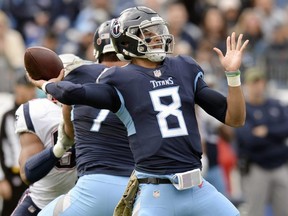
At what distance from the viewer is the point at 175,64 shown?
5.74 m

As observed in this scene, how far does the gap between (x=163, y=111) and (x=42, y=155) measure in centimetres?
113

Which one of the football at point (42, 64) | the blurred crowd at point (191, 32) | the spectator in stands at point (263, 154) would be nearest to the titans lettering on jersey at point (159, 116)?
the football at point (42, 64)

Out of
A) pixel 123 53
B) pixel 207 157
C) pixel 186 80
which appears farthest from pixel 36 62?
pixel 207 157

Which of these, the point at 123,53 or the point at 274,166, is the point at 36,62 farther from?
the point at 274,166

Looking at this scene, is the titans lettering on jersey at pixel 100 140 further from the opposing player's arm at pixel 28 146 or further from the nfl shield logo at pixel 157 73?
the nfl shield logo at pixel 157 73

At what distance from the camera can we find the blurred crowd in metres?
12.2

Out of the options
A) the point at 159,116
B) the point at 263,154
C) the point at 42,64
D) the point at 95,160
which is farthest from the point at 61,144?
the point at 263,154

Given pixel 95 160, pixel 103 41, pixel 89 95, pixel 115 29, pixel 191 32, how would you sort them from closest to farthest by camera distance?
pixel 89 95, pixel 115 29, pixel 95 160, pixel 103 41, pixel 191 32

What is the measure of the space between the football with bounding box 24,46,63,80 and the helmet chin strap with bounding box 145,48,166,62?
675mm

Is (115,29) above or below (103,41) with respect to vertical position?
above

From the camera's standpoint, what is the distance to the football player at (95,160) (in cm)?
607

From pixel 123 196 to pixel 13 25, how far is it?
820 cm

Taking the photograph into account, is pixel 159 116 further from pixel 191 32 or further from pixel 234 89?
pixel 191 32

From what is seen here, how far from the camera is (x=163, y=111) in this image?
18.3ft
